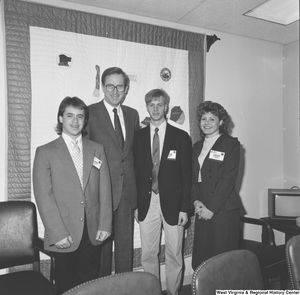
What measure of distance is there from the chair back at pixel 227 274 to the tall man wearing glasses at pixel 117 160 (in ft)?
3.83

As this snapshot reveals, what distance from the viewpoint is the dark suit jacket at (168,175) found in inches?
91.0

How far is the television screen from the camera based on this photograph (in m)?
3.05

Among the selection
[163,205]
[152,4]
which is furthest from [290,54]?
[163,205]

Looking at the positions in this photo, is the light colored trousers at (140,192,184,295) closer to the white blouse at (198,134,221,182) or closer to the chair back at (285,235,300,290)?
the white blouse at (198,134,221,182)

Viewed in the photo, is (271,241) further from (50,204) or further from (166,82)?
(50,204)

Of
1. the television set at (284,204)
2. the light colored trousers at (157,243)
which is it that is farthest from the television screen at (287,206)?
the light colored trousers at (157,243)

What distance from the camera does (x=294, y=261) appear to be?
59.1 inches

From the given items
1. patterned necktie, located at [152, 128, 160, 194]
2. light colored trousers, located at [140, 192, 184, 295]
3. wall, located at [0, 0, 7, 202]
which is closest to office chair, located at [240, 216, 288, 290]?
light colored trousers, located at [140, 192, 184, 295]

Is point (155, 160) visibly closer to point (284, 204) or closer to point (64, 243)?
point (64, 243)

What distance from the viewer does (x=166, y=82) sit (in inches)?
116

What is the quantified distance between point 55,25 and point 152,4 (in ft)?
2.86

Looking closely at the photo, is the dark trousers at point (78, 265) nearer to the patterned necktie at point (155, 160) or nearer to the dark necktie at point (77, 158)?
the dark necktie at point (77, 158)

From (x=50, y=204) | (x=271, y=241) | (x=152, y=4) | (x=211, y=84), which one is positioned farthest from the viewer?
(x=211, y=84)

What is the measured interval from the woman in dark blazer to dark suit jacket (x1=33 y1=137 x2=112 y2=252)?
2.54 ft
